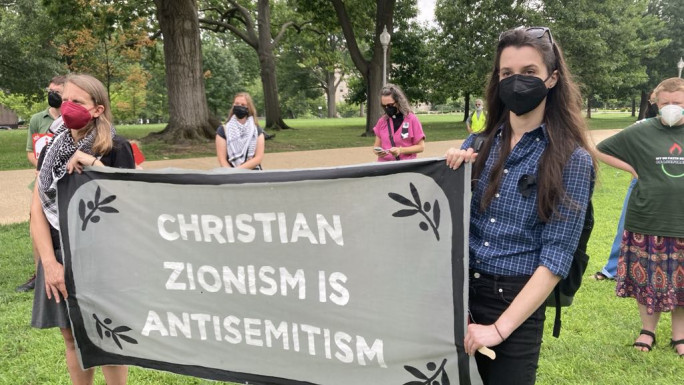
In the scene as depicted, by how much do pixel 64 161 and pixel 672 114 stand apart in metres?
3.72

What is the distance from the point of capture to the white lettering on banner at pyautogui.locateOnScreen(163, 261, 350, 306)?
2229 mm

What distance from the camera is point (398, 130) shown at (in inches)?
224

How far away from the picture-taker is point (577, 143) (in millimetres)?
1758

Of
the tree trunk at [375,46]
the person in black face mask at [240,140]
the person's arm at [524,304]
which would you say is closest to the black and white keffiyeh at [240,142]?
the person in black face mask at [240,140]

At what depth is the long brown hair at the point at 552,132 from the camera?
1689mm

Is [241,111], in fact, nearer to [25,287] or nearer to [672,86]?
[25,287]

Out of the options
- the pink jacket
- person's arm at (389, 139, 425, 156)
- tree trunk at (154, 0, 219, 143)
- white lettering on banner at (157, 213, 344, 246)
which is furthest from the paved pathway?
white lettering on banner at (157, 213, 344, 246)

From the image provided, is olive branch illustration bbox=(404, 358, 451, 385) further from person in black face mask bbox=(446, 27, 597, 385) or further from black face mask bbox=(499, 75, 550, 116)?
black face mask bbox=(499, 75, 550, 116)

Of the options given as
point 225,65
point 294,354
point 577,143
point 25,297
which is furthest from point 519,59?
point 225,65

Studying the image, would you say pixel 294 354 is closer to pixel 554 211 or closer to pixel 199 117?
pixel 554 211

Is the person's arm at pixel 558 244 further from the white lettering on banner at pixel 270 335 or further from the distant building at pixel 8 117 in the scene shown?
the distant building at pixel 8 117

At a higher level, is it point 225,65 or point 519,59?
point 225,65

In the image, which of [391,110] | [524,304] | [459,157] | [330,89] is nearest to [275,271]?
[459,157]

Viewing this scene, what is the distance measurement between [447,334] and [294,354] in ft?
2.38
